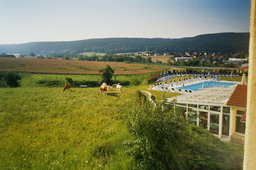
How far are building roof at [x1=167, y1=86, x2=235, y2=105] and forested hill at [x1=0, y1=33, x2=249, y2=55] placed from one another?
843 millimetres

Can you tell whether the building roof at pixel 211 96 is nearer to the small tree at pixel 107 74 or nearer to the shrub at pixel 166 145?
the shrub at pixel 166 145

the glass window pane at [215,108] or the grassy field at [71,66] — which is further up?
the grassy field at [71,66]

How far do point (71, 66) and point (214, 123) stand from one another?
12.4 ft

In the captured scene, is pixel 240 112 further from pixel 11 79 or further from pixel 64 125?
pixel 11 79

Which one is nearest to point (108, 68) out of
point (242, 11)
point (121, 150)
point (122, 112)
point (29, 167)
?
point (122, 112)

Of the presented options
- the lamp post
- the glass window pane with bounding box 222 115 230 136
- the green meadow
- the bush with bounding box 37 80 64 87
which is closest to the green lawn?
the green meadow

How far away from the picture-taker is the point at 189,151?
2889 mm

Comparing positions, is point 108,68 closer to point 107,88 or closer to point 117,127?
point 107,88

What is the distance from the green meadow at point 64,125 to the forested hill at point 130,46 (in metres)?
0.88

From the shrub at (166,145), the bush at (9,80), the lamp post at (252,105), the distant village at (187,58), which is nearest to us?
the lamp post at (252,105)

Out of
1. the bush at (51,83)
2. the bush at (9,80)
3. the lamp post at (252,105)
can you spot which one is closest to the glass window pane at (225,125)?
the lamp post at (252,105)

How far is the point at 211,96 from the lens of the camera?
411 cm

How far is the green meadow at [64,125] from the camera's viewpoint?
312 cm

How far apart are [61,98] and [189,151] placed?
118 inches
